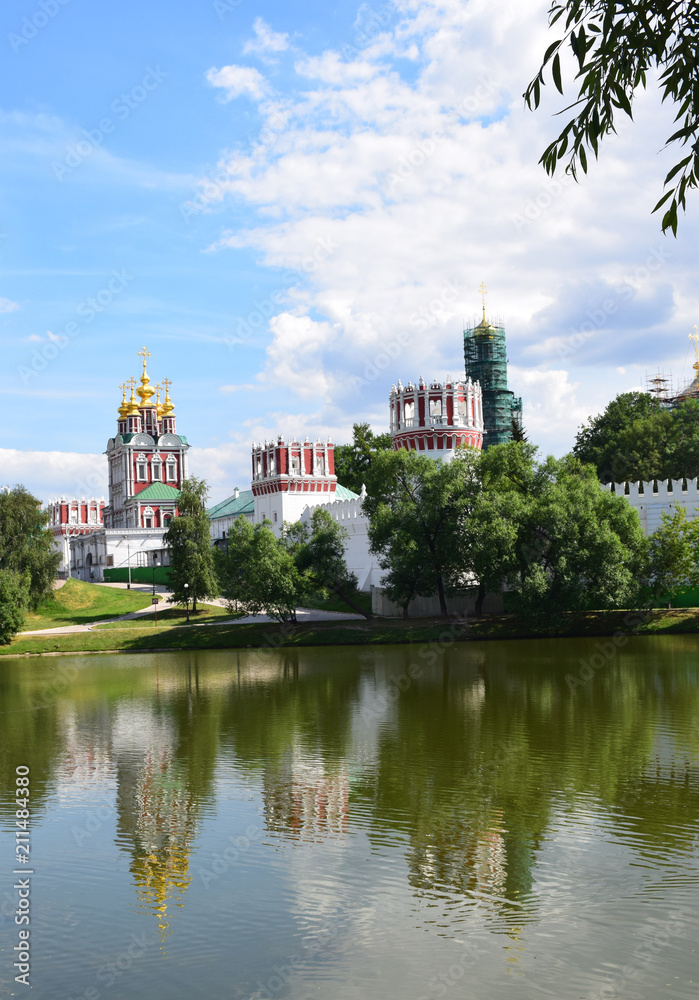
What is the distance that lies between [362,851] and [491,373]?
81200 mm

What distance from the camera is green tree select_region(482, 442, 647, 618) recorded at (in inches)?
1409

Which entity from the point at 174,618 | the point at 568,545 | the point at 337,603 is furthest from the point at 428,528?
the point at 174,618

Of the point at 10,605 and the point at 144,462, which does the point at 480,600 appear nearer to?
the point at 10,605

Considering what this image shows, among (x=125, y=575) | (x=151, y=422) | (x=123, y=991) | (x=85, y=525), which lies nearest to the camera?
(x=123, y=991)

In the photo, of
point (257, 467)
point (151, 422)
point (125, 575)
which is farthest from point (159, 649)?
point (151, 422)

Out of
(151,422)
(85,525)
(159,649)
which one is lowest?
(159,649)

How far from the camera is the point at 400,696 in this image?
859 inches

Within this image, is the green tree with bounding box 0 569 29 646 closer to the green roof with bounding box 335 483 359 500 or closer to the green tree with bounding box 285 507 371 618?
the green tree with bounding box 285 507 371 618

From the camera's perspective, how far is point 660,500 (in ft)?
138

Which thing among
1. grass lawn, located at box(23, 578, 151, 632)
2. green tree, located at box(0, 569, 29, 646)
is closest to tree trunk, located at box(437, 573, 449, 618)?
green tree, located at box(0, 569, 29, 646)

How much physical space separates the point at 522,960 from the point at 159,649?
35322 mm

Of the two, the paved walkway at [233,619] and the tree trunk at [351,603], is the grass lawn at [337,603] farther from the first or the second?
the tree trunk at [351,603]

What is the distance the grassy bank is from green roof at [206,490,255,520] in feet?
101

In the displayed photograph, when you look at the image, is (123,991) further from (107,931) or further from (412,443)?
(412,443)
